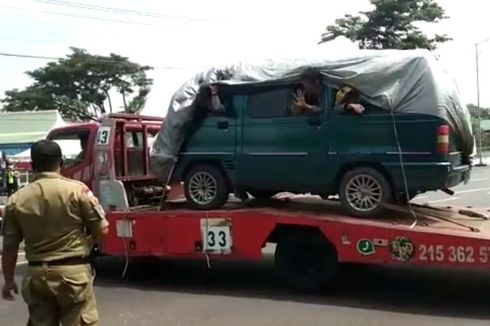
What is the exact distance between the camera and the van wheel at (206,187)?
8.94 m

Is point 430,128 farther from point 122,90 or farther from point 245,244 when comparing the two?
point 122,90

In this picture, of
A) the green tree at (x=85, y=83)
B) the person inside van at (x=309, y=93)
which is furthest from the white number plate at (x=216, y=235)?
the green tree at (x=85, y=83)

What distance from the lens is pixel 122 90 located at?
5794 centimetres

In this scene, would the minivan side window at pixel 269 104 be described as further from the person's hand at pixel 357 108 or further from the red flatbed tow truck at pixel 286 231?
the red flatbed tow truck at pixel 286 231

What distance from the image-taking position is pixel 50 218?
14.1 ft

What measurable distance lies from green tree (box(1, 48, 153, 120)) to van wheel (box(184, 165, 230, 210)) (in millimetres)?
47850

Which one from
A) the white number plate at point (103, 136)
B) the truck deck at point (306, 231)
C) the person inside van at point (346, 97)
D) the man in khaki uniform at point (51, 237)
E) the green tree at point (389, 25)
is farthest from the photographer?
the green tree at point (389, 25)

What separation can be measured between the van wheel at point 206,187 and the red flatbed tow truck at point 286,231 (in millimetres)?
181

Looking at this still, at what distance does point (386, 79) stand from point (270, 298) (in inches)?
106

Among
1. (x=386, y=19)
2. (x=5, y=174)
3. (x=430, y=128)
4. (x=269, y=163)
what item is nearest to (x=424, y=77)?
(x=430, y=128)

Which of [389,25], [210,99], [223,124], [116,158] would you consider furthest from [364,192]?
[389,25]

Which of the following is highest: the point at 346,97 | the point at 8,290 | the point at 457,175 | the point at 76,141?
the point at 346,97

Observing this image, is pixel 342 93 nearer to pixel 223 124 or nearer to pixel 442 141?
pixel 442 141

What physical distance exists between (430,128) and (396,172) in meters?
0.59
